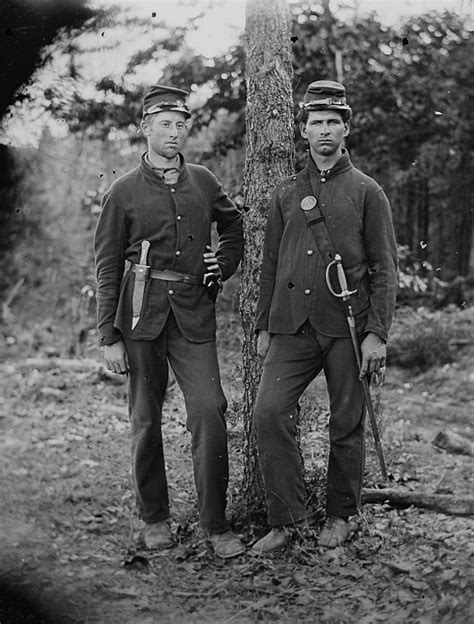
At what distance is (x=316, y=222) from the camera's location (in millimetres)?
4102

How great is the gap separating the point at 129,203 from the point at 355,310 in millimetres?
1488

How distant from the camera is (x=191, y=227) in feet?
14.4

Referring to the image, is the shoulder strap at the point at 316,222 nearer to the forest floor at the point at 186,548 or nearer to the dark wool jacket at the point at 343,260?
the dark wool jacket at the point at 343,260

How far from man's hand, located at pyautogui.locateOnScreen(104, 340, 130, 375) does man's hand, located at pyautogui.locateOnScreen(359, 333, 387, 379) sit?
4.65ft

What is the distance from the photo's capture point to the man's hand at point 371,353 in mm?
4016

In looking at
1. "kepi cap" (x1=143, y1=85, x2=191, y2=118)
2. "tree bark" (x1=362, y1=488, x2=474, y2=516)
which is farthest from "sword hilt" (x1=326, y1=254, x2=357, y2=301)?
"tree bark" (x1=362, y1=488, x2=474, y2=516)

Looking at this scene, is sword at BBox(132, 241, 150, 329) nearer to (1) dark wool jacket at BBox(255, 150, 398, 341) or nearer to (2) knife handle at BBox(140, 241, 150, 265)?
(2) knife handle at BBox(140, 241, 150, 265)

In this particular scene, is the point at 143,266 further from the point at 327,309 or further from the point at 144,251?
the point at 327,309

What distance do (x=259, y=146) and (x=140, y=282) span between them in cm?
116

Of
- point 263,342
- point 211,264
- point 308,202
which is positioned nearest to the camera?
point 308,202

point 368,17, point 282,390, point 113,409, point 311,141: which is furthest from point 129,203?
point 368,17

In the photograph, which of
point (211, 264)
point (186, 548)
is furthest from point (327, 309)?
point (186, 548)

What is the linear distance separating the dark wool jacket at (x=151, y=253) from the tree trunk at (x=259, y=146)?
0.35 metres

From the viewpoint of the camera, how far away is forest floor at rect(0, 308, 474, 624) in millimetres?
3619
